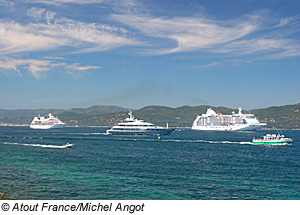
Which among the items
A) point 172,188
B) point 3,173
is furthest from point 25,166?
point 172,188

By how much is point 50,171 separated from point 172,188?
2020 centimetres

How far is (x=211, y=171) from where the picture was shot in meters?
46.6

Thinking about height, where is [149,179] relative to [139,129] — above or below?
below

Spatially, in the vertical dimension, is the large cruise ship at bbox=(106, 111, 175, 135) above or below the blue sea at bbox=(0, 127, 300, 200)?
above

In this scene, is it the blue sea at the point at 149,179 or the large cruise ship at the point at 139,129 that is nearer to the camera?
the blue sea at the point at 149,179

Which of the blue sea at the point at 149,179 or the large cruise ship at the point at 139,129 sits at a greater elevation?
the large cruise ship at the point at 139,129

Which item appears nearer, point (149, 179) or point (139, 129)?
point (149, 179)

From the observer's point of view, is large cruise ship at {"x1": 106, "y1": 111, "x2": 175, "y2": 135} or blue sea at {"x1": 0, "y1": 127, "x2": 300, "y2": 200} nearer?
blue sea at {"x1": 0, "y1": 127, "x2": 300, "y2": 200}

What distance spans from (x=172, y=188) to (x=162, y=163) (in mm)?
20050
